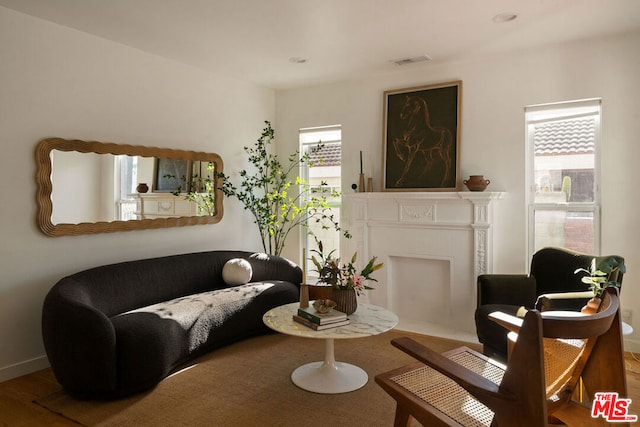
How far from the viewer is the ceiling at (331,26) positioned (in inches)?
116

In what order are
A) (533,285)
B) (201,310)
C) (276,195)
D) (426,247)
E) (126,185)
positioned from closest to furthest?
(201,310) < (533,285) < (126,185) < (426,247) < (276,195)

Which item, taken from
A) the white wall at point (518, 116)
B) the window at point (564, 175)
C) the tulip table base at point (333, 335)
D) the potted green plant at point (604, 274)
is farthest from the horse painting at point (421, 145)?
the tulip table base at point (333, 335)

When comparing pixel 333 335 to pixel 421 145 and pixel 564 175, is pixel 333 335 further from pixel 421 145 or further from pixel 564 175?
pixel 564 175

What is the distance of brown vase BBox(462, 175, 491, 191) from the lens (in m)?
3.89

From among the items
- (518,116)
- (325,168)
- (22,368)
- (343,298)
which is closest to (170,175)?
(325,168)

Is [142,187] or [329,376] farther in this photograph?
[142,187]

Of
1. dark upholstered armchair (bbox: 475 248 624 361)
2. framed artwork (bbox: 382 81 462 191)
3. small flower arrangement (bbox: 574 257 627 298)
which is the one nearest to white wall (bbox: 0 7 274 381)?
framed artwork (bbox: 382 81 462 191)

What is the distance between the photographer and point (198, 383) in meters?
2.87

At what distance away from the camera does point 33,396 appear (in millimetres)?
2744

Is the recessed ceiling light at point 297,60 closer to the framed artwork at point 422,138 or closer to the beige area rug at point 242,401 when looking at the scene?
the framed artwork at point 422,138

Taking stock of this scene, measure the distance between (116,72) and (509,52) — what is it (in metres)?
3.56

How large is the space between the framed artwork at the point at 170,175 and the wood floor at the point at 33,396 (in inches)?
70.6

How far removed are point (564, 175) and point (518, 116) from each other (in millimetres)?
676

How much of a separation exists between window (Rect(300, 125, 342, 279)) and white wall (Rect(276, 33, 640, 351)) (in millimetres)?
188
